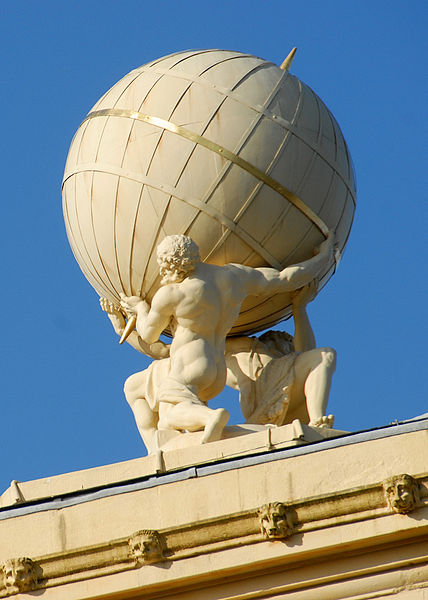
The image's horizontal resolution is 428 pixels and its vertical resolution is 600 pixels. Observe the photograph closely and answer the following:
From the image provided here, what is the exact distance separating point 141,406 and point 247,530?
6362mm

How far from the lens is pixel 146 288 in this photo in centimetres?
3259

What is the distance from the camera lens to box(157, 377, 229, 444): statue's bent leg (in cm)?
3000

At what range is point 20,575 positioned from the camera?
2753 cm

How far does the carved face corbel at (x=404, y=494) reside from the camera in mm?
26031

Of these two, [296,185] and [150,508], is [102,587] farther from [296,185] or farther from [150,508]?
[296,185]

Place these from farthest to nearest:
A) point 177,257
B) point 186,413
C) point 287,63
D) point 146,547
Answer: point 287,63
point 177,257
point 186,413
point 146,547

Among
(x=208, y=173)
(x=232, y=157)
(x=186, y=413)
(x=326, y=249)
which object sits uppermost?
(x=232, y=157)

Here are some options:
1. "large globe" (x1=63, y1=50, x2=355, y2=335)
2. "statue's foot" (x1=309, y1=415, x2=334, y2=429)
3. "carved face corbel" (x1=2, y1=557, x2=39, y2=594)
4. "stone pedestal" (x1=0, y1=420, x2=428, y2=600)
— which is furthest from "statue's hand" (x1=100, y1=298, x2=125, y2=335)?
"carved face corbel" (x1=2, y1=557, x2=39, y2=594)

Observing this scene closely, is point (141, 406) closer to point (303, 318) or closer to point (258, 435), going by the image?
point (303, 318)

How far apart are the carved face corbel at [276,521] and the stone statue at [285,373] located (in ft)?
14.9

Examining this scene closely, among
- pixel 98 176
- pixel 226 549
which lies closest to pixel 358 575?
pixel 226 549

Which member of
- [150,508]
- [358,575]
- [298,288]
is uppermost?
[298,288]

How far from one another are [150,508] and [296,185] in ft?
21.6

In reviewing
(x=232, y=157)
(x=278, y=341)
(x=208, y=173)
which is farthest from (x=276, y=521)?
(x=278, y=341)
